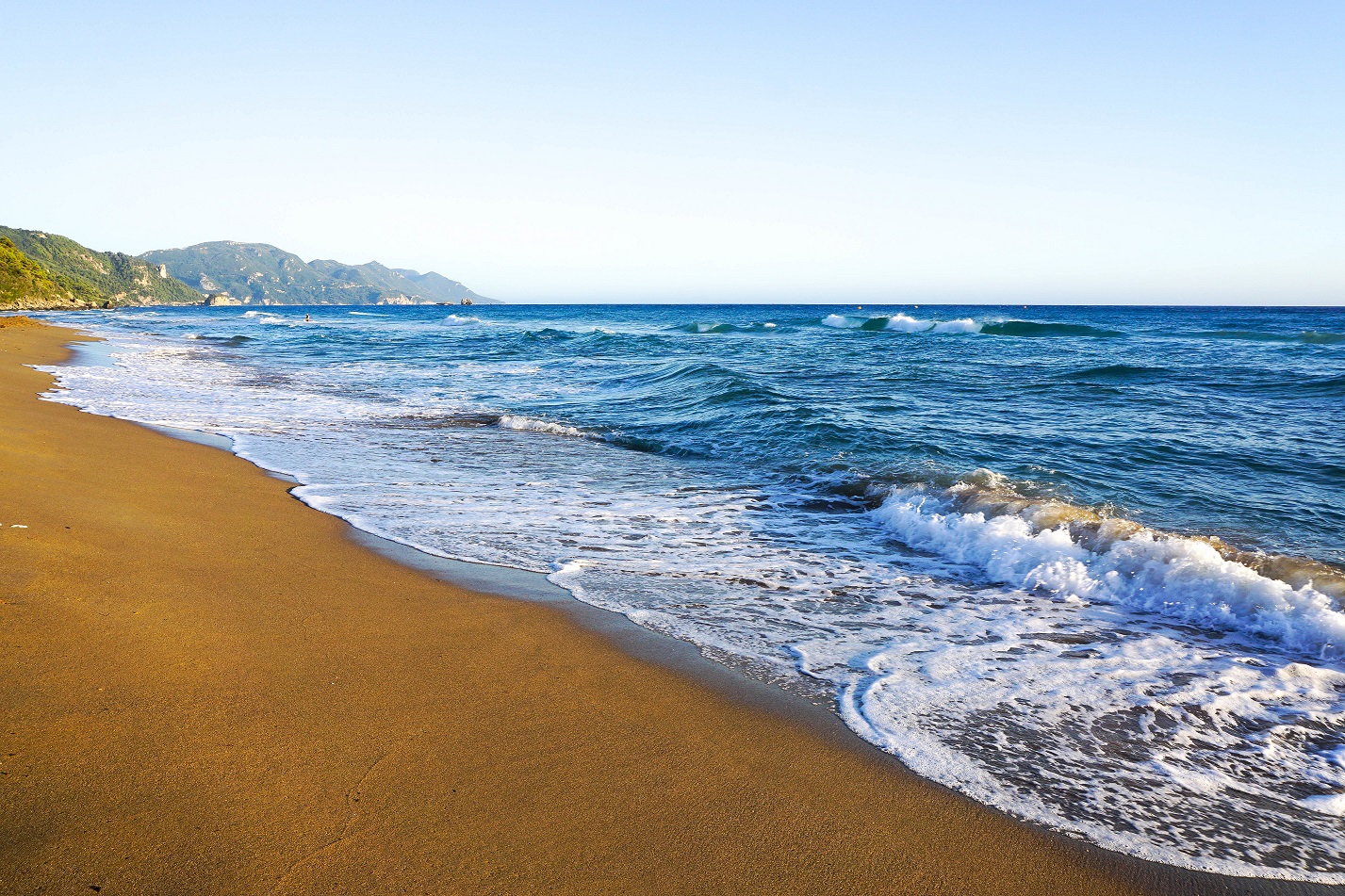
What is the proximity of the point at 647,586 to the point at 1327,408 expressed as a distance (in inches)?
542

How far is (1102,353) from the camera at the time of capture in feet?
80.1

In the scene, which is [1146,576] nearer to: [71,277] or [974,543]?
[974,543]

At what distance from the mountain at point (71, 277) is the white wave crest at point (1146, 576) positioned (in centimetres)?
7936

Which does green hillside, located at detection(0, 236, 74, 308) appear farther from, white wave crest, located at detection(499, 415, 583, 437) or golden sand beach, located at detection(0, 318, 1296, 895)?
golden sand beach, located at detection(0, 318, 1296, 895)

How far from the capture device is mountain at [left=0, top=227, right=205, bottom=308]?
65562mm

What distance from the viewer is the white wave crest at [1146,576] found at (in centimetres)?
464

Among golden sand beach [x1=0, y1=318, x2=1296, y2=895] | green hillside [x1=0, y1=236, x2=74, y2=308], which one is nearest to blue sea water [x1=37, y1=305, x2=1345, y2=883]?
golden sand beach [x1=0, y1=318, x2=1296, y2=895]

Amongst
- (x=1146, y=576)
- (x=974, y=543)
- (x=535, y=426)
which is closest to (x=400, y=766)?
(x=974, y=543)

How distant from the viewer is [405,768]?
277 cm

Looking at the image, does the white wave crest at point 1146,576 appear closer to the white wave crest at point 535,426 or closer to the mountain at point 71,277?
the white wave crest at point 535,426

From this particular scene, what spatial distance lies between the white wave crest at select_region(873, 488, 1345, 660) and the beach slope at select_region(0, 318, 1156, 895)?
308 centimetres

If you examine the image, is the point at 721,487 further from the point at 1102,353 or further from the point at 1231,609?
the point at 1102,353

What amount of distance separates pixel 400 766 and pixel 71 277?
153 m

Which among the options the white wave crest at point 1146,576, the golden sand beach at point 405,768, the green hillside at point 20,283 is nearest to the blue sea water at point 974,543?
the white wave crest at point 1146,576
